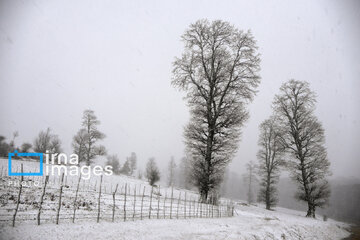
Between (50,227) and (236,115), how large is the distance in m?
11.3

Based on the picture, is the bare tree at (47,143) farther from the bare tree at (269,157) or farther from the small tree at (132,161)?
the bare tree at (269,157)

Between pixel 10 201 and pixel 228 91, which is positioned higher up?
pixel 228 91

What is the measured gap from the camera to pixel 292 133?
19109 mm

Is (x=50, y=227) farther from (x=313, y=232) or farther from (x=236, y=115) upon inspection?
(x=313, y=232)

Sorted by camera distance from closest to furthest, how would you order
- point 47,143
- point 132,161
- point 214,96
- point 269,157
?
1. point 214,96
2. point 269,157
3. point 47,143
4. point 132,161

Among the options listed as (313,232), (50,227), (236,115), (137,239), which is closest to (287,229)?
(313,232)

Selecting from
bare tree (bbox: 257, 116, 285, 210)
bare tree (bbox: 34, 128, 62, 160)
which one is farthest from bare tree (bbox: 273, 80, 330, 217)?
bare tree (bbox: 34, 128, 62, 160)

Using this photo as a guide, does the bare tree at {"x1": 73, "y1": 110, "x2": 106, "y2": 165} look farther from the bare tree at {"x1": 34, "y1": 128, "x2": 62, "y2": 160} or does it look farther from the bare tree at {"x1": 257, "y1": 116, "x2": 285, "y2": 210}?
the bare tree at {"x1": 257, "y1": 116, "x2": 285, "y2": 210}

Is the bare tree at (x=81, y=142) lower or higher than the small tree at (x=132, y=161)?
higher

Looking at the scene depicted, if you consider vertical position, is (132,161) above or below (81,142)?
below

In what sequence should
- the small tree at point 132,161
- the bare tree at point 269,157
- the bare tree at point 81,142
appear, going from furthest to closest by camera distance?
1. the small tree at point 132,161
2. the bare tree at point 81,142
3. the bare tree at point 269,157

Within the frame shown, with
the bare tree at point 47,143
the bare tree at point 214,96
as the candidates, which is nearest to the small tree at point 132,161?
the bare tree at point 47,143

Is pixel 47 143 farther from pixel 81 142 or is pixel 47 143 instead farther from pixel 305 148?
pixel 305 148

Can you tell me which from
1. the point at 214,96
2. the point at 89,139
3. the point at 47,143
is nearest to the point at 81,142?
the point at 89,139
